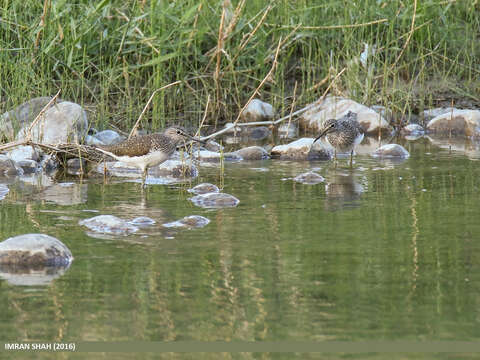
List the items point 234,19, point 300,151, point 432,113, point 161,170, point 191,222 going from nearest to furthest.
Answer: point 191,222
point 161,170
point 300,151
point 234,19
point 432,113

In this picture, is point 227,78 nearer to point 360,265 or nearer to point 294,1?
point 294,1

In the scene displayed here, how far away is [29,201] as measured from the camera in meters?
8.71

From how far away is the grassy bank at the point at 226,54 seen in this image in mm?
12461

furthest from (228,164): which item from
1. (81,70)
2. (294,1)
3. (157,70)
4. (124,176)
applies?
(294,1)

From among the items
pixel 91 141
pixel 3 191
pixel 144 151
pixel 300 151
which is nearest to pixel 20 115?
pixel 91 141

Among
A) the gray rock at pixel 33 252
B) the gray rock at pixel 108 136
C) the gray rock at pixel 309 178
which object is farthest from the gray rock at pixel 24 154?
the gray rock at pixel 33 252

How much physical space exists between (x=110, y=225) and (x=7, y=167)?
3626mm

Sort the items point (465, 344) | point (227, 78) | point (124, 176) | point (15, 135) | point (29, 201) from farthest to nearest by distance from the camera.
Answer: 1. point (227, 78)
2. point (15, 135)
3. point (124, 176)
4. point (29, 201)
5. point (465, 344)

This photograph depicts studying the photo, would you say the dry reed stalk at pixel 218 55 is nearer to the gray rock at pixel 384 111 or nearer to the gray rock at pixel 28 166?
the gray rock at pixel 384 111

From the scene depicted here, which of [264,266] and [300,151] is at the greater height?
[300,151]

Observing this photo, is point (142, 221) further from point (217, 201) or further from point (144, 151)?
point (144, 151)

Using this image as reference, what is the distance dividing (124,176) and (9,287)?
4.96 m

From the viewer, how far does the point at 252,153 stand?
37.9 feet

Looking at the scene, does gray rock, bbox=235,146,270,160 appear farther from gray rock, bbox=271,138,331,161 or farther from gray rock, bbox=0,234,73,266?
gray rock, bbox=0,234,73,266
